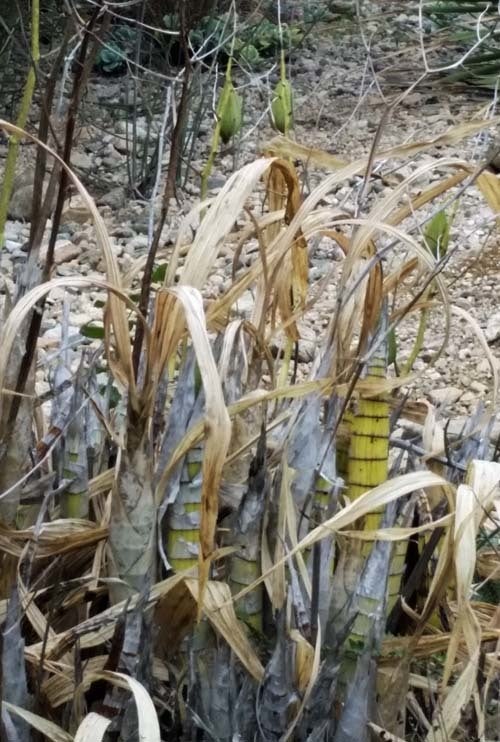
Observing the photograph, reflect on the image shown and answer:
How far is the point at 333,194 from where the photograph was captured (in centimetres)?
371

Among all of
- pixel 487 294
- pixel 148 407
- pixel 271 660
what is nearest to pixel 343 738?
pixel 271 660

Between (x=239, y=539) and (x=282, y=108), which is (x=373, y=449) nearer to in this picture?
(x=239, y=539)

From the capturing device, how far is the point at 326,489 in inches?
41.1

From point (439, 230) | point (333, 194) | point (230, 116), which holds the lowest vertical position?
point (439, 230)

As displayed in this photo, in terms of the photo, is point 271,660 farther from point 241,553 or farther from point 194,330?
point 194,330

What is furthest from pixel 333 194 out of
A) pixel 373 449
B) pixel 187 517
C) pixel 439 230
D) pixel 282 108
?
pixel 187 517

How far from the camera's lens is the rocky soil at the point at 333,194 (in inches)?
108

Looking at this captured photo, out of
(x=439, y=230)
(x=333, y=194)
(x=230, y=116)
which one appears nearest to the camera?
(x=439, y=230)

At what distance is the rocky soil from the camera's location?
9.01ft

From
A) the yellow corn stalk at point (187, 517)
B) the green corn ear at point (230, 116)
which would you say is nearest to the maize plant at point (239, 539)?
the yellow corn stalk at point (187, 517)

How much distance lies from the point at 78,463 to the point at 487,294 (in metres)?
2.20

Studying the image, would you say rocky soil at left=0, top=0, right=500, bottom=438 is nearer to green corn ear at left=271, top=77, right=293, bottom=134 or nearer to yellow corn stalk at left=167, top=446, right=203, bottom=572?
green corn ear at left=271, top=77, right=293, bottom=134

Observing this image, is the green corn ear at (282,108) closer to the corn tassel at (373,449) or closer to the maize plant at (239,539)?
the maize plant at (239,539)

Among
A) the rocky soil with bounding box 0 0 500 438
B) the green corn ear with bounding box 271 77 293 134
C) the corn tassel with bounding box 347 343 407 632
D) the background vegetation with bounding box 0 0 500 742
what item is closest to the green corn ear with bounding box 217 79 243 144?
the green corn ear with bounding box 271 77 293 134
